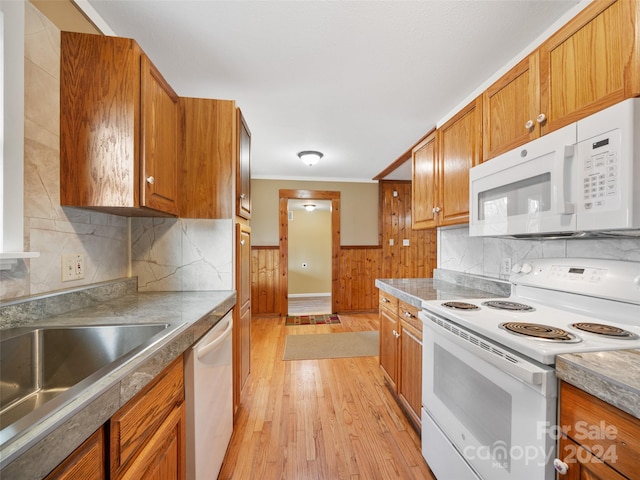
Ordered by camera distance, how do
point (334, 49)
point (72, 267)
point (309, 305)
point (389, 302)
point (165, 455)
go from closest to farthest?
1. point (165, 455)
2. point (72, 267)
3. point (334, 49)
4. point (389, 302)
5. point (309, 305)

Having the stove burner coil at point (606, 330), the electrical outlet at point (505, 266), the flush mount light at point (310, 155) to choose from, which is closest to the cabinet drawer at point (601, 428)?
the stove burner coil at point (606, 330)

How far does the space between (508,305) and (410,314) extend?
1.71 ft

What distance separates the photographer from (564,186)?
0.95m

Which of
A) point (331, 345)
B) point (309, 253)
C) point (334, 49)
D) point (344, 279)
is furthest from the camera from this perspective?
point (309, 253)

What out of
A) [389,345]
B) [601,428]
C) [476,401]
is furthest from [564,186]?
[389,345]

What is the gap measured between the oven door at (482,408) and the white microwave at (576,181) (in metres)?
A: 0.54

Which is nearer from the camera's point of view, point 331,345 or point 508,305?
point 508,305

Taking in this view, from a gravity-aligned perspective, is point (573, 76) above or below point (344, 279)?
above

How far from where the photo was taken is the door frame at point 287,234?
431 cm

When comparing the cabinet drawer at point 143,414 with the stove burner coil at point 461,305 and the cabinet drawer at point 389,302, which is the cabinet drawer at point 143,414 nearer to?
the stove burner coil at point 461,305

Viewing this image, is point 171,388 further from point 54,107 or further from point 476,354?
point 54,107

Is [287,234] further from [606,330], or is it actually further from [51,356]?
[606,330]

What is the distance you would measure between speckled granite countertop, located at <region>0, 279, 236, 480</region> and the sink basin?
45 millimetres

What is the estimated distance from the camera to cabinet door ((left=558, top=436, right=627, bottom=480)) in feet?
1.95
